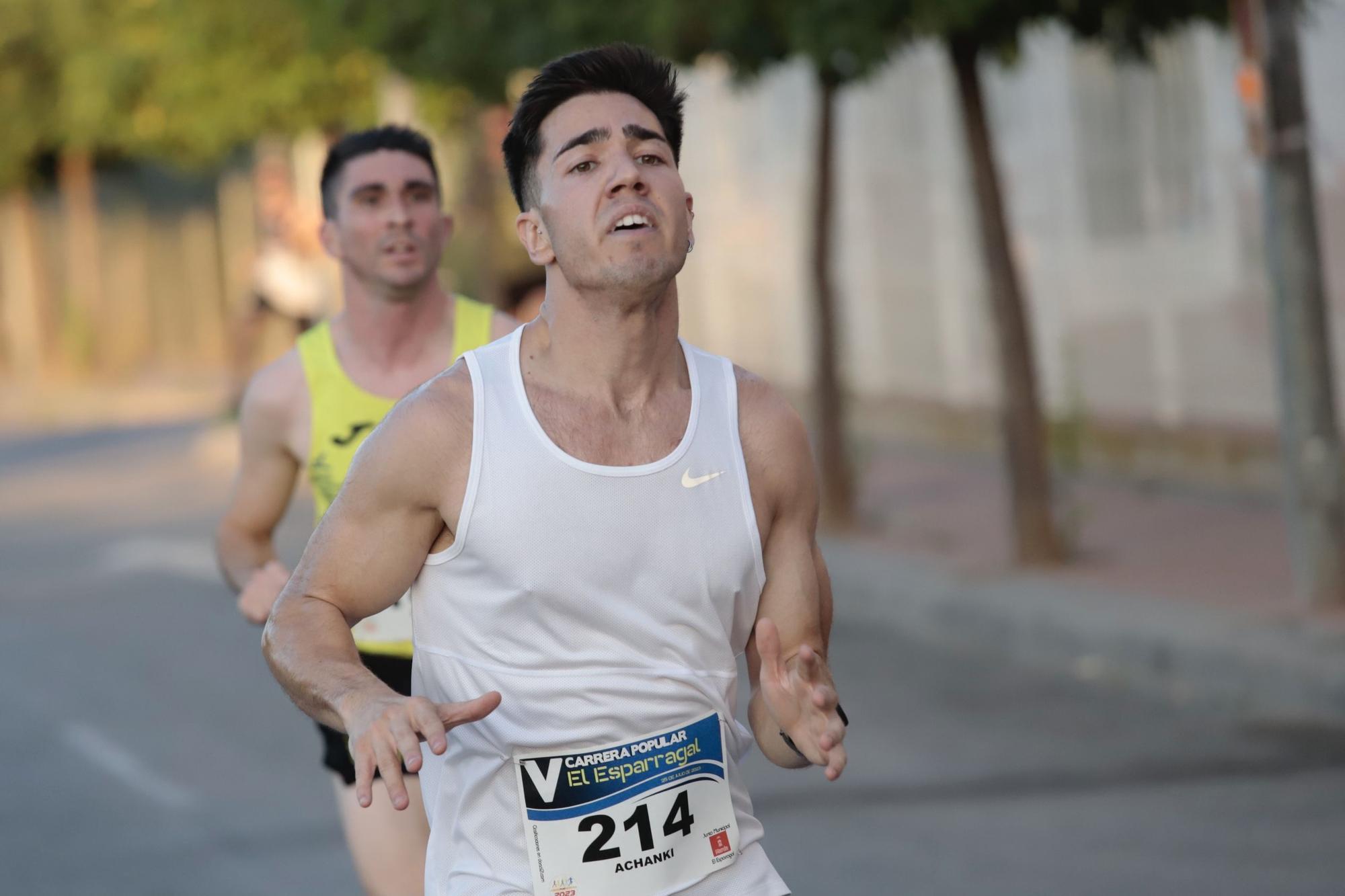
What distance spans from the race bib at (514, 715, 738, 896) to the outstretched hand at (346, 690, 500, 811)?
0.34 meters

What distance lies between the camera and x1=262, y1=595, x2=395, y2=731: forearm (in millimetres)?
2994

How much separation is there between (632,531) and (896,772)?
15.1 feet

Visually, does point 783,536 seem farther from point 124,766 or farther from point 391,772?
point 124,766

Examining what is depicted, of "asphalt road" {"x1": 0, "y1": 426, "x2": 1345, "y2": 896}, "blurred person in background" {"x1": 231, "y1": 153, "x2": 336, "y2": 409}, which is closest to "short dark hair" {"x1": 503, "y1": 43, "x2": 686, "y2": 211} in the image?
"asphalt road" {"x1": 0, "y1": 426, "x2": 1345, "y2": 896}

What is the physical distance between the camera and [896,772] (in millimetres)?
7527

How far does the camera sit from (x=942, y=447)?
634 inches

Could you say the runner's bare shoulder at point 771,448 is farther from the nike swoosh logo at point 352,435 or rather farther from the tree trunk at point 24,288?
the tree trunk at point 24,288

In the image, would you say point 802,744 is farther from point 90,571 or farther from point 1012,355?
point 90,571

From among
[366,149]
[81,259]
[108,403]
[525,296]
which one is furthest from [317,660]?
[81,259]

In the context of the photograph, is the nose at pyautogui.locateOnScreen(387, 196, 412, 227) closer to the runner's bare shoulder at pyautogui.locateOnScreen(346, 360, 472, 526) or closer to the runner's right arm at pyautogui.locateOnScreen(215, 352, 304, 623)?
the runner's right arm at pyautogui.locateOnScreen(215, 352, 304, 623)

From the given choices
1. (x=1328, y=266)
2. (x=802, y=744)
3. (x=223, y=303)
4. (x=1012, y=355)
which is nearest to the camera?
(x=802, y=744)

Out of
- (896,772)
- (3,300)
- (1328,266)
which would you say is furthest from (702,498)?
(3,300)

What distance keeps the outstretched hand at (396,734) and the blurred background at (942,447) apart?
347 cm

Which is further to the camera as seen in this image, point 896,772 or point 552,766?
point 896,772
